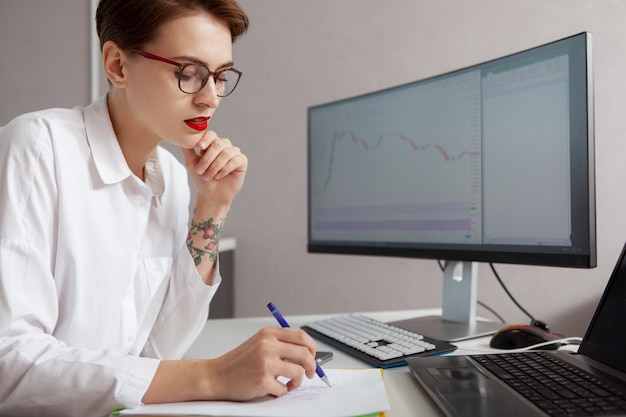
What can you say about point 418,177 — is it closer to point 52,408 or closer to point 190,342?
point 190,342

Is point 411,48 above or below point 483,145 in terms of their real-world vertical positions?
above

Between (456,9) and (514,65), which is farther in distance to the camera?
(456,9)

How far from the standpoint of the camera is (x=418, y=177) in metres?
1.17

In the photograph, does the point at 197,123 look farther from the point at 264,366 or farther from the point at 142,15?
the point at 264,366

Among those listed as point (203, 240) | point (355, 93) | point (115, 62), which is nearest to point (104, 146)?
point (115, 62)

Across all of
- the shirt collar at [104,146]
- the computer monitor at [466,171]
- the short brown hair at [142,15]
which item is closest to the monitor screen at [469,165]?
the computer monitor at [466,171]

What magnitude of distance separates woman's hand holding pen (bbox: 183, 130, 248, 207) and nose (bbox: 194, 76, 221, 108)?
10 cm

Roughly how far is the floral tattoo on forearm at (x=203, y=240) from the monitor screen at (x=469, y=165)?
1.31 feet

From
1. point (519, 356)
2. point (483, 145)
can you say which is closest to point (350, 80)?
→ point (483, 145)

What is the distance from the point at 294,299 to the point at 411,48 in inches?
41.7

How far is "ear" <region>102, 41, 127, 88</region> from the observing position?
2.97ft

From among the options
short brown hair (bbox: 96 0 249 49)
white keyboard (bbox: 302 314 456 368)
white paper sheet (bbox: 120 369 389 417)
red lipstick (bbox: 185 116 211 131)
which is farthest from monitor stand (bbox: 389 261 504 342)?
short brown hair (bbox: 96 0 249 49)

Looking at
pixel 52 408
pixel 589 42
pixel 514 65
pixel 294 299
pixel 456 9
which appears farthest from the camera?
pixel 294 299

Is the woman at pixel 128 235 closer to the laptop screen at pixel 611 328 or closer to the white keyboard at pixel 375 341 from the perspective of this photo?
the white keyboard at pixel 375 341
